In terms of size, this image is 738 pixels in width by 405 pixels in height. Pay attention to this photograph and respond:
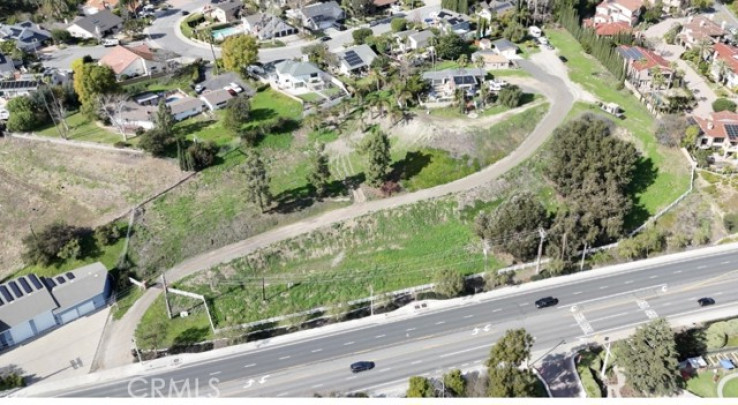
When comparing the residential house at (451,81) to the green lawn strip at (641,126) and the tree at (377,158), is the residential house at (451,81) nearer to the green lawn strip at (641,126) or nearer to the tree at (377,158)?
the green lawn strip at (641,126)

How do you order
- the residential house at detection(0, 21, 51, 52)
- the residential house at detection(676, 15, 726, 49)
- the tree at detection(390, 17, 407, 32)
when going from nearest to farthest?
1. the residential house at detection(676, 15, 726, 49)
2. the residential house at detection(0, 21, 51, 52)
3. the tree at detection(390, 17, 407, 32)

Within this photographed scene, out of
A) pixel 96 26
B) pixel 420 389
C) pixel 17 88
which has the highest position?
pixel 96 26

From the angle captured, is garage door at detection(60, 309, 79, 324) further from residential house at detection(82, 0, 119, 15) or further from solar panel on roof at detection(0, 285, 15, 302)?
residential house at detection(82, 0, 119, 15)

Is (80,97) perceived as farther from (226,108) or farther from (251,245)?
(251,245)

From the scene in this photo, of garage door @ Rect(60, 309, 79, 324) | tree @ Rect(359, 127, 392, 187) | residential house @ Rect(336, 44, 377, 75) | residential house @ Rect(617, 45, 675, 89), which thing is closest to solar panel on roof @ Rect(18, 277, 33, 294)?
garage door @ Rect(60, 309, 79, 324)

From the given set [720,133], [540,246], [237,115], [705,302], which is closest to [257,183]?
[237,115]

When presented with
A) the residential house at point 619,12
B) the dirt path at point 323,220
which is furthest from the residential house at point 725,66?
the dirt path at point 323,220

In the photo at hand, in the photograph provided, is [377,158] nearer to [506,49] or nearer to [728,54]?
[506,49]
